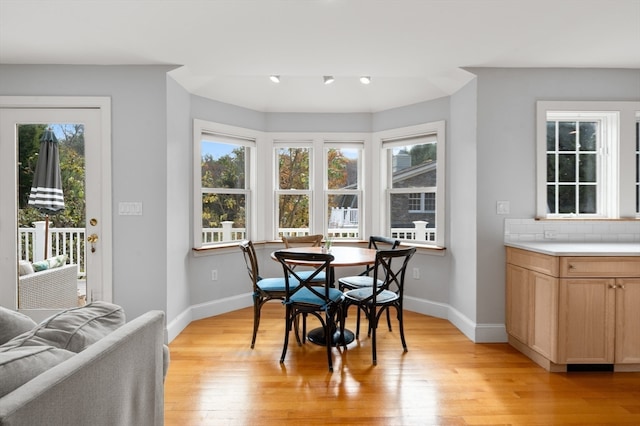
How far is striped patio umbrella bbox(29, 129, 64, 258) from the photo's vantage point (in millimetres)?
3164

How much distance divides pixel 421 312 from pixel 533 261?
1533 mm

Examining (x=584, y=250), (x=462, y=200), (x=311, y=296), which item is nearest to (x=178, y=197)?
(x=311, y=296)

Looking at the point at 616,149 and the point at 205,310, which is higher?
the point at 616,149

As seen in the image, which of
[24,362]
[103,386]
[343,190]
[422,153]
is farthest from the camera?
[343,190]

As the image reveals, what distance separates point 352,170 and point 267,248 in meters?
1.44

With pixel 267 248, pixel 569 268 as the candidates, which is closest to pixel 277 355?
pixel 267 248

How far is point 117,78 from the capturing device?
3174 millimetres

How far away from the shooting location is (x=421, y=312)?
4.04 metres

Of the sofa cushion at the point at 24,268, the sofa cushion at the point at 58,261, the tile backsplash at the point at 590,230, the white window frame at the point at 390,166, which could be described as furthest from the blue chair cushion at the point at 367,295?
the sofa cushion at the point at 24,268

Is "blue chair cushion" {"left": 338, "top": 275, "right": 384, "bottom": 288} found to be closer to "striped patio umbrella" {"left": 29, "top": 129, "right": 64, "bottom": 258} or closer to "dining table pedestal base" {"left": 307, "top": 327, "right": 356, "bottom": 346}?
"dining table pedestal base" {"left": 307, "top": 327, "right": 356, "bottom": 346}

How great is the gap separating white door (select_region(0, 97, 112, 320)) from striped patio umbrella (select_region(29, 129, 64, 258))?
0.15 m

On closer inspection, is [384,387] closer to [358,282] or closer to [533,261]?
[358,282]

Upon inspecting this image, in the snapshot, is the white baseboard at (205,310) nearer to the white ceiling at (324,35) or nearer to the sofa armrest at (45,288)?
the sofa armrest at (45,288)

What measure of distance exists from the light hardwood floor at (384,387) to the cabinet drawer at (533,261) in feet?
2.46
